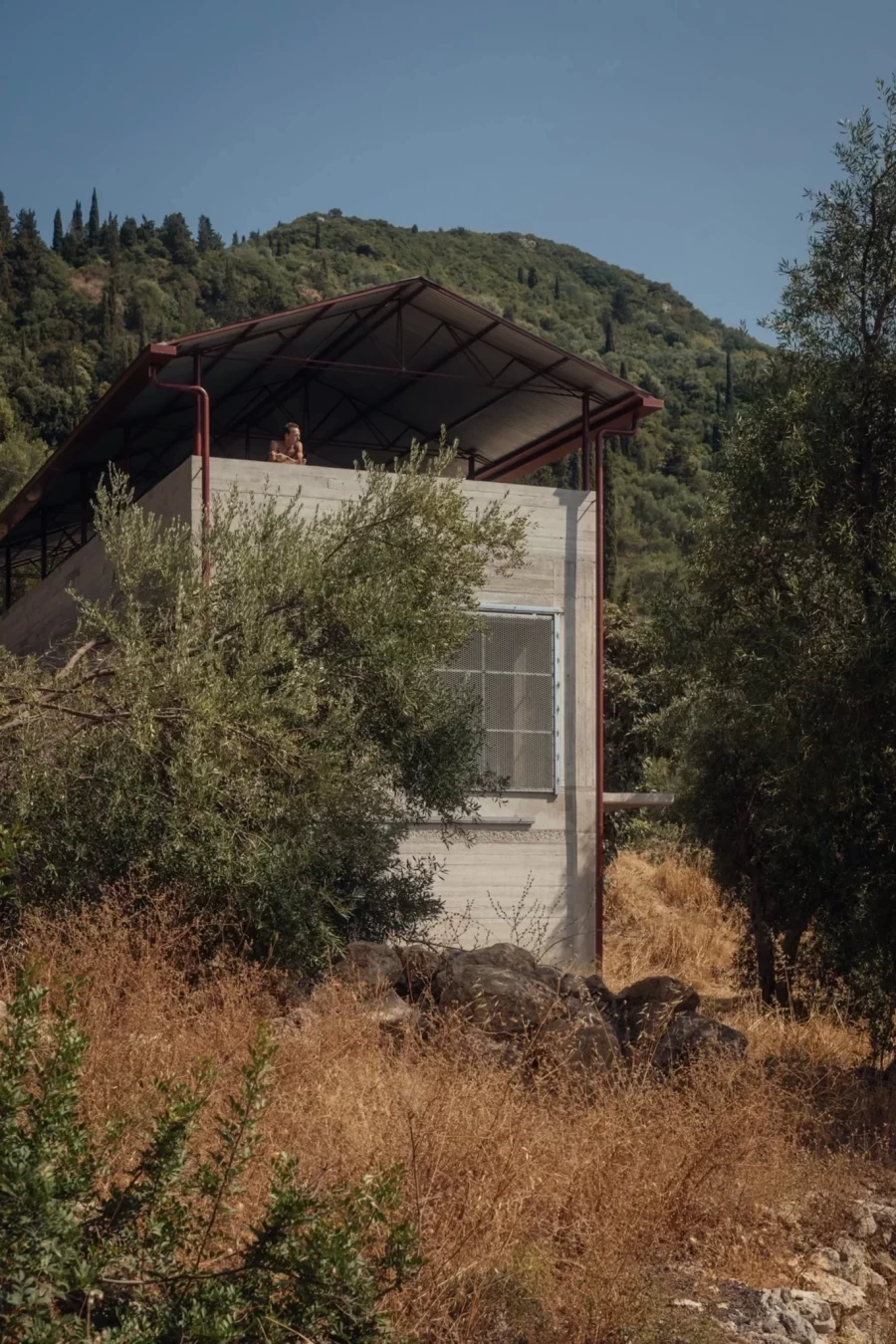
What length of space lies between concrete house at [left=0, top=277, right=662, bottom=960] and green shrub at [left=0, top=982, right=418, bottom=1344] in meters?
10.2

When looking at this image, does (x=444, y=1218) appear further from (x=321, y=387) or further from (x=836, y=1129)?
(x=321, y=387)

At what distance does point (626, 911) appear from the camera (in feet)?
75.9

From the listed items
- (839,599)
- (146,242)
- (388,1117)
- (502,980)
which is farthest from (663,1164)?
(146,242)

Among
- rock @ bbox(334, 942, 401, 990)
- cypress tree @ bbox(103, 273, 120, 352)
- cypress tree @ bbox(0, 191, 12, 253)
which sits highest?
cypress tree @ bbox(0, 191, 12, 253)

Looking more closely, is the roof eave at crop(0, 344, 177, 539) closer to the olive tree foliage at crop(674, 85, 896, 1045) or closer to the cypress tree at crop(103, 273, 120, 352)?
the olive tree foliage at crop(674, 85, 896, 1045)

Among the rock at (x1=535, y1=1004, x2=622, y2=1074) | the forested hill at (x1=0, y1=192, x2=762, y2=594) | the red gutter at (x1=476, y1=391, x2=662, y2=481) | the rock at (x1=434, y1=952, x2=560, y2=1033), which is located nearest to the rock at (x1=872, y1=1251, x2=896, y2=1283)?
the rock at (x1=535, y1=1004, x2=622, y2=1074)

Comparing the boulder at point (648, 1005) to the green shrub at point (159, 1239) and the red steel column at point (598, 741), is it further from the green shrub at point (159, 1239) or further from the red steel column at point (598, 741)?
the green shrub at point (159, 1239)

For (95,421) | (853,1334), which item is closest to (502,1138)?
(853,1334)

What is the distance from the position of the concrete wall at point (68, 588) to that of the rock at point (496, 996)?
5.75 metres

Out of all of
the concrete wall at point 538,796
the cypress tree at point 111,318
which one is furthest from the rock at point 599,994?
the cypress tree at point 111,318

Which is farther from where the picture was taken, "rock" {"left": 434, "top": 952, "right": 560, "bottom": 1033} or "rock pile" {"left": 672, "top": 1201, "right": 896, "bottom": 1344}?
"rock" {"left": 434, "top": 952, "right": 560, "bottom": 1033}

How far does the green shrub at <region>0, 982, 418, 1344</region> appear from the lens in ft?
17.5

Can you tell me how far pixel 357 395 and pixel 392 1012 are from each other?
12.4 meters

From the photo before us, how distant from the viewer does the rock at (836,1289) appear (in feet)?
26.1
